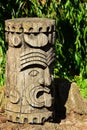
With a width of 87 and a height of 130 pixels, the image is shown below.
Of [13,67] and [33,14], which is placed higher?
[33,14]

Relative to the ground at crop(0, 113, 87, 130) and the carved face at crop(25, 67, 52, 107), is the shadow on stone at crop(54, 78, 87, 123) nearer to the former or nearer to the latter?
the ground at crop(0, 113, 87, 130)

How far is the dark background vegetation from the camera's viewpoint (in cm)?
494

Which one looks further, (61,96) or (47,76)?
(61,96)

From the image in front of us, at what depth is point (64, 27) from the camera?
5090 mm

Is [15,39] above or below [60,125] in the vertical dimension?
above

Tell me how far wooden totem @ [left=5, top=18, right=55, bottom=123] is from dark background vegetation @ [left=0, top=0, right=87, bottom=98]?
1.04 meters

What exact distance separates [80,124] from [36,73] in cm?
75

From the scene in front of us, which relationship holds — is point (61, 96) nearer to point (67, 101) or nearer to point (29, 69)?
point (67, 101)

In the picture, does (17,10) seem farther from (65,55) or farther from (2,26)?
(65,55)

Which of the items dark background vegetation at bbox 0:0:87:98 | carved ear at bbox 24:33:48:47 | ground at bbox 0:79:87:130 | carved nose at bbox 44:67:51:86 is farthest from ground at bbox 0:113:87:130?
carved ear at bbox 24:33:48:47

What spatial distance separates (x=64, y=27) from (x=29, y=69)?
1489 millimetres

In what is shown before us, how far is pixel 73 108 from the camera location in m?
4.28

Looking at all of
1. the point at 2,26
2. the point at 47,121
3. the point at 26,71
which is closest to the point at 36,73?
the point at 26,71

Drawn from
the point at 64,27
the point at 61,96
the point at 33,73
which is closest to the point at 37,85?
the point at 33,73
